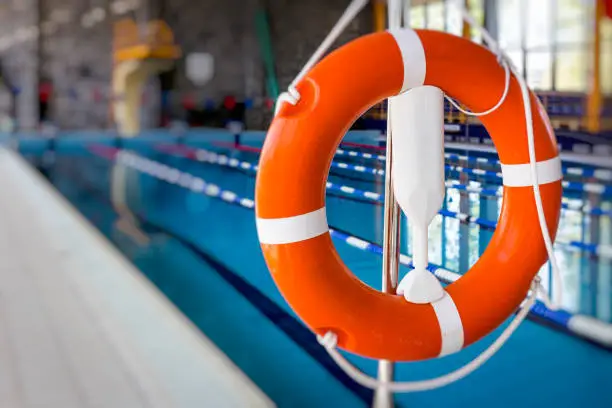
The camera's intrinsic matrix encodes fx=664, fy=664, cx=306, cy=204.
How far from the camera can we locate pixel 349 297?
1073mm

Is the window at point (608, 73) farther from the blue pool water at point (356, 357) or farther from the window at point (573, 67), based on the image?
the blue pool water at point (356, 357)

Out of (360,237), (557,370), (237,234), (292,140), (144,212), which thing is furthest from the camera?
(144,212)

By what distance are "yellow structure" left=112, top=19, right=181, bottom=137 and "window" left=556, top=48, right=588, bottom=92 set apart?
6166 mm

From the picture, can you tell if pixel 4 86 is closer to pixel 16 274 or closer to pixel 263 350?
pixel 16 274

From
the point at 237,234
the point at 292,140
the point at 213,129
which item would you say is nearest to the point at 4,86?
the point at 213,129

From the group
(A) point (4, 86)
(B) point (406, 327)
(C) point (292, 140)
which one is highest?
(A) point (4, 86)

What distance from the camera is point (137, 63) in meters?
8.61

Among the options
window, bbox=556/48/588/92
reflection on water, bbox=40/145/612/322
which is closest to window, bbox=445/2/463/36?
reflection on water, bbox=40/145/612/322

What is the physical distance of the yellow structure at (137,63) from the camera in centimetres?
845

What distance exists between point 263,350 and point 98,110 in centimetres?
964

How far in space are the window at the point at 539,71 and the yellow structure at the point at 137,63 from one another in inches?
276

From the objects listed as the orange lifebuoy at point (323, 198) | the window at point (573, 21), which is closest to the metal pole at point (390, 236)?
the orange lifebuoy at point (323, 198)

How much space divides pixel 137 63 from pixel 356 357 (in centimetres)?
751

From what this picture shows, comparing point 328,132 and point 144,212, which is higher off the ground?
point 328,132
